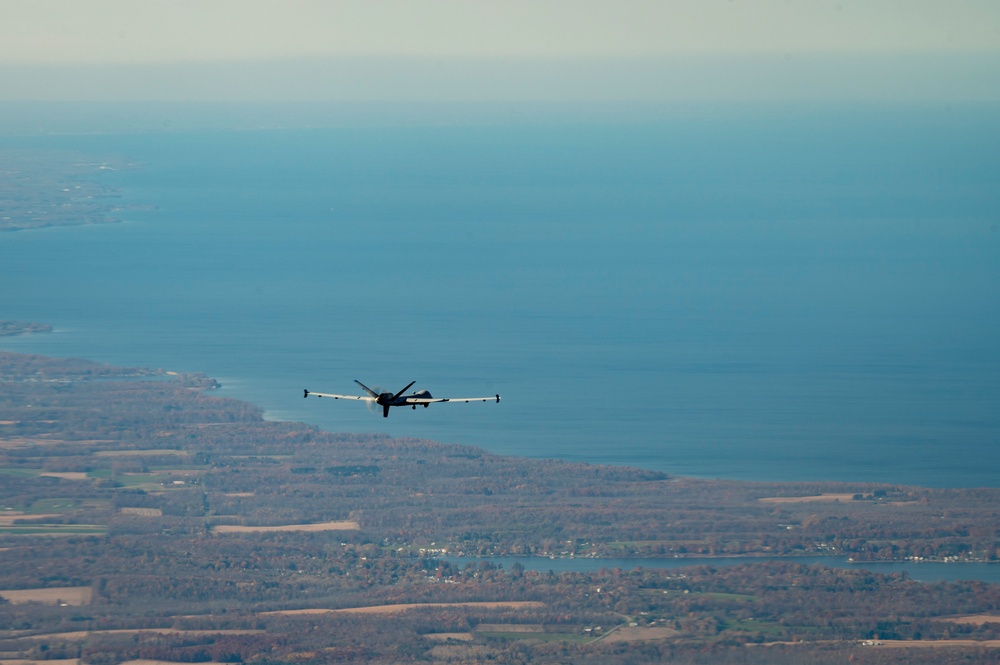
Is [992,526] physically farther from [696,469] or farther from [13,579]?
[13,579]

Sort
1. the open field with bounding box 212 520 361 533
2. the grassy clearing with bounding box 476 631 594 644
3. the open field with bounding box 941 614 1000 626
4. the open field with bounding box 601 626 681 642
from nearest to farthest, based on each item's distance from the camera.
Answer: the grassy clearing with bounding box 476 631 594 644, the open field with bounding box 601 626 681 642, the open field with bounding box 941 614 1000 626, the open field with bounding box 212 520 361 533

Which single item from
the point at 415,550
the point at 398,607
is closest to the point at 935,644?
the point at 398,607

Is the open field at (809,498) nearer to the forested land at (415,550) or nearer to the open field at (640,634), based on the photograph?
the forested land at (415,550)

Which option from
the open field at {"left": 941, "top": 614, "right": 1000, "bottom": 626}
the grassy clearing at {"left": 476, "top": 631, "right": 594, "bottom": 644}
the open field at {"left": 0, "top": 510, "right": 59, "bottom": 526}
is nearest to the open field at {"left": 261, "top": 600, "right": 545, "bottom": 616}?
the grassy clearing at {"left": 476, "top": 631, "right": 594, "bottom": 644}

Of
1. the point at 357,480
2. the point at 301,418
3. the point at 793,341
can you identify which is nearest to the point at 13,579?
the point at 357,480

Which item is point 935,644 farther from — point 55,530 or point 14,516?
point 14,516

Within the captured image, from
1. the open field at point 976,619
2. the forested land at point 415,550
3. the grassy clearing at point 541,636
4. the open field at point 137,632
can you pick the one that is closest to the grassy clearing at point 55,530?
the forested land at point 415,550

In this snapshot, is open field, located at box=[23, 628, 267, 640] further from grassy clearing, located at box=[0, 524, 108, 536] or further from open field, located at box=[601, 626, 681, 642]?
grassy clearing, located at box=[0, 524, 108, 536]
